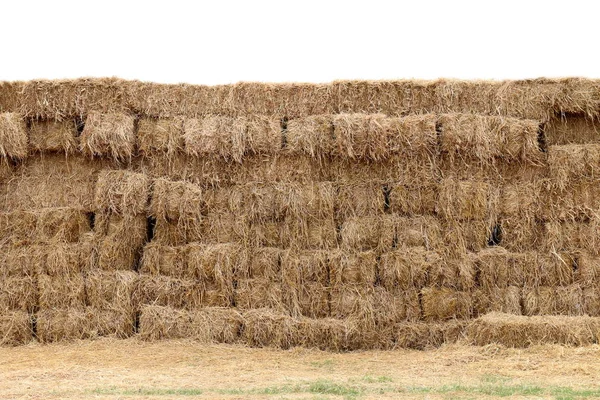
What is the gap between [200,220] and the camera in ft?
38.6

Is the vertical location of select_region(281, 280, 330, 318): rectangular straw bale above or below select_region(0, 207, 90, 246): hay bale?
below

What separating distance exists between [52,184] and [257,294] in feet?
10.7

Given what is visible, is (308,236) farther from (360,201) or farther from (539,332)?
(539,332)

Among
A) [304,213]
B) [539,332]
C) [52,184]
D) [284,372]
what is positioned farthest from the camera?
[52,184]

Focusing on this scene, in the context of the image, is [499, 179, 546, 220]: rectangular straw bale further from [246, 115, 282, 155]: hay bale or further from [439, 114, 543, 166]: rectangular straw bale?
[246, 115, 282, 155]: hay bale

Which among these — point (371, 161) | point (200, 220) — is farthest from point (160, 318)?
point (371, 161)

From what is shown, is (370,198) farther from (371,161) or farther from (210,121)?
(210,121)

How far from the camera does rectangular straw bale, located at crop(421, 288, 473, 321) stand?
11.4m

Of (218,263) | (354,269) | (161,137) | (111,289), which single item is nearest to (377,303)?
(354,269)

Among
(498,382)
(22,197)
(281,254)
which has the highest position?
(22,197)

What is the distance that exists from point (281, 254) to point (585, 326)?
3949 millimetres

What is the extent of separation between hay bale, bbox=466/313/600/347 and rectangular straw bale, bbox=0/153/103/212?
5.64 meters

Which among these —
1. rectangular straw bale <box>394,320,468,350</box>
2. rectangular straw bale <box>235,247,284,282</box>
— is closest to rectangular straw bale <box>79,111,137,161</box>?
rectangular straw bale <box>235,247,284,282</box>

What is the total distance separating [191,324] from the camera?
1148 centimetres
